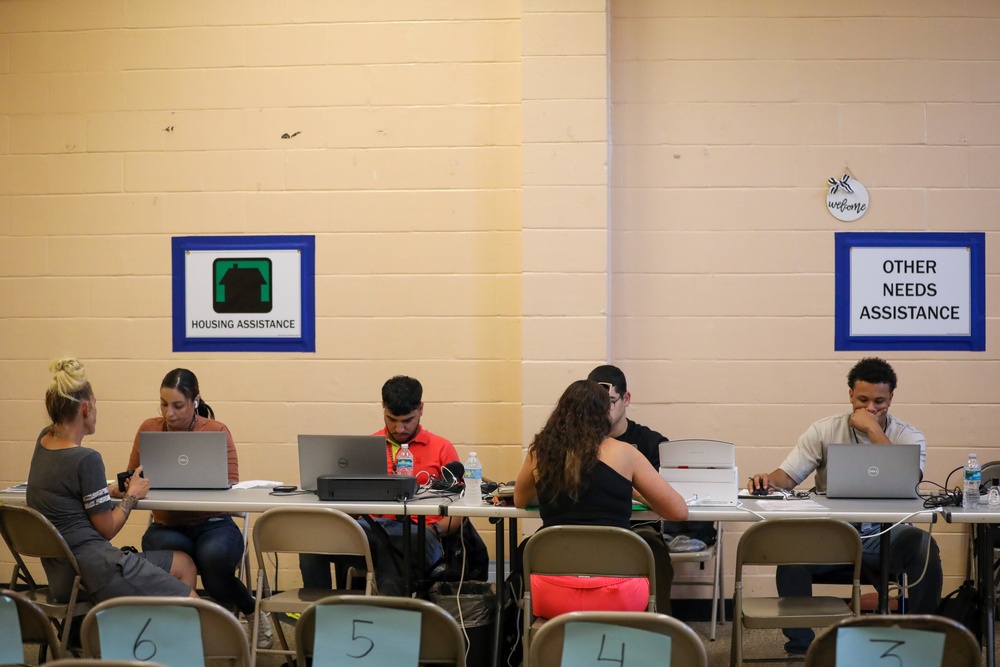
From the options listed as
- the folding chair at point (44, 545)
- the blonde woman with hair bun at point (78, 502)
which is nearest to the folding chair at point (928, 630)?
the blonde woman with hair bun at point (78, 502)

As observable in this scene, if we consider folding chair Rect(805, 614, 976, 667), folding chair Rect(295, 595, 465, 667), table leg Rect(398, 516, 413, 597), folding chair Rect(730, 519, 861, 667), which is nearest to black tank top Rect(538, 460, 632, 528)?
folding chair Rect(730, 519, 861, 667)

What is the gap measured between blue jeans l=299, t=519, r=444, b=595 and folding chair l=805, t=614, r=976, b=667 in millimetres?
1896

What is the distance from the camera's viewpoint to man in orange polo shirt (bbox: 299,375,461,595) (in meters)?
3.79

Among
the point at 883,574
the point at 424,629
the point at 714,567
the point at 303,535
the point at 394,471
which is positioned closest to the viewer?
the point at 424,629

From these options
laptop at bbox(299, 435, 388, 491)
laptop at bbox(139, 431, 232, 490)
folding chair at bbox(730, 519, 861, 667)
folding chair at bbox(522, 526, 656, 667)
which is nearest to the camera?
folding chair at bbox(522, 526, 656, 667)

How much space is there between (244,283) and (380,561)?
1.86 m

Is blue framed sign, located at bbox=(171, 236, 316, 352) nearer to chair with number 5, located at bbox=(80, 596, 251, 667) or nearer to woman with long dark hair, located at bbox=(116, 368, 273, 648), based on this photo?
woman with long dark hair, located at bbox=(116, 368, 273, 648)

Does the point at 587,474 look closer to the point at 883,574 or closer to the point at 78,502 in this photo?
the point at 883,574

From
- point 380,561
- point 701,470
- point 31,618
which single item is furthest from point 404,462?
point 31,618

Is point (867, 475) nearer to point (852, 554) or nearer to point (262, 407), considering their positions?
point (852, 554)

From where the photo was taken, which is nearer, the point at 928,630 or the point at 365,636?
the point at 928,630

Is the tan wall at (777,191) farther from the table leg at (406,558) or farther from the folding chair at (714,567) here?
the table leg at (406,558)

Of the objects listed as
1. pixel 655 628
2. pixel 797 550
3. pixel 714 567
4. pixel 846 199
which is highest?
pixel 846 199

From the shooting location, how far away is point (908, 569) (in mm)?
3910
